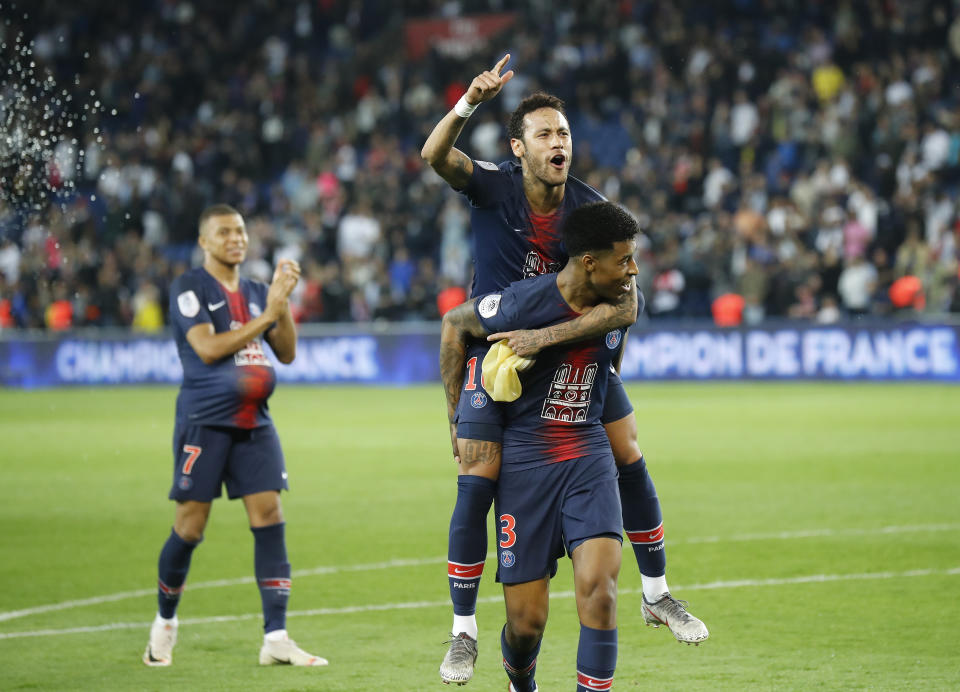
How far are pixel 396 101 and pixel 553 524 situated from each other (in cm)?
2485

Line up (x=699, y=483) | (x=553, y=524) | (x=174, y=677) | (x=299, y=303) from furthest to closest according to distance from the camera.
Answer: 1. (x=299, y=303)
2. (x=699, y=483)
3. (x=174, y=677)
4. (x=553, y=524)

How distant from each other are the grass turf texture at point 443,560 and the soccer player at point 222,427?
1.25 ft

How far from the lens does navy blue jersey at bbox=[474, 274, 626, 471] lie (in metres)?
5.31

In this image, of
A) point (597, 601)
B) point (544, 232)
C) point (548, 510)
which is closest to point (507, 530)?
point (548, 510)

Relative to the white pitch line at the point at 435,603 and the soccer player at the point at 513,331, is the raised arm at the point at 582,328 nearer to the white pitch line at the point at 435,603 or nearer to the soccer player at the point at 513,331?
the soccer player at the point at 513,331

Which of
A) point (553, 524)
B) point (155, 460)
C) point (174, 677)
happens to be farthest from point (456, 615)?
point (155, 460)

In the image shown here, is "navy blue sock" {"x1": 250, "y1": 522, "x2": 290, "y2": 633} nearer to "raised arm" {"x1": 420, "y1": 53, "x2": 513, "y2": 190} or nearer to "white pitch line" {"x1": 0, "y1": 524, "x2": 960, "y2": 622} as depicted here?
"white pitch line" {"x1": 0, "y1": 524, "x2": 960, "y2": 622}

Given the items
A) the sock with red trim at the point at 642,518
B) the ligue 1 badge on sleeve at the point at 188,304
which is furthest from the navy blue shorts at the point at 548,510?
the ligue 1 badge on sleeve at the point at 188,304

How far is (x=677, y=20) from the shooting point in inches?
1058

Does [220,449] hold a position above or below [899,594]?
above

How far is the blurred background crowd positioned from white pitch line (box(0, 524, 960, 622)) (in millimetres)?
11815

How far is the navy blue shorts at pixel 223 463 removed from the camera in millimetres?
6922

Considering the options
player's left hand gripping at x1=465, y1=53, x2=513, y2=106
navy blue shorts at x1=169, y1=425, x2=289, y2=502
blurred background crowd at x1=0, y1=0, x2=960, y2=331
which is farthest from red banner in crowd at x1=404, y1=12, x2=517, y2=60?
player's left hand gripping at x1=465, y1=53, x2=513, y2=106

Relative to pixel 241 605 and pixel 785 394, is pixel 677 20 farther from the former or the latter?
pixel 241 605
